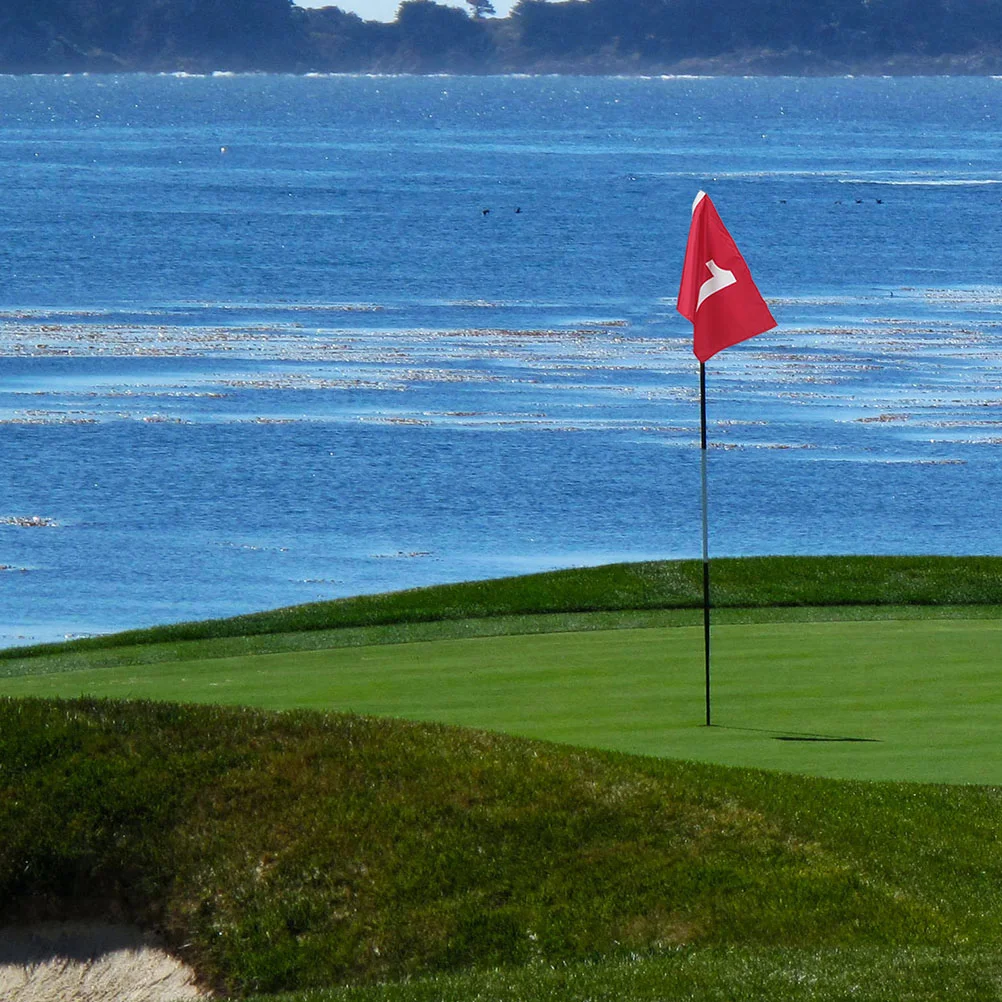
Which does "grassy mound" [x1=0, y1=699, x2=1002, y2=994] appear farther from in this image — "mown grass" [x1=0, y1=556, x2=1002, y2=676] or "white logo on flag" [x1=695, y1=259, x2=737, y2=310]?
"mown grass" [x1=0, y1=556, x2=1002, y2=676]

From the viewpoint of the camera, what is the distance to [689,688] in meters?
10.9

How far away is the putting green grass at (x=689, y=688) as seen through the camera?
377 inches

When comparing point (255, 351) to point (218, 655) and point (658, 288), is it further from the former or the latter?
point (218, 655)

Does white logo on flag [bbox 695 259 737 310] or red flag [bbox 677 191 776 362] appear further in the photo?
white logo on flag [bbox 695 259 737 310]

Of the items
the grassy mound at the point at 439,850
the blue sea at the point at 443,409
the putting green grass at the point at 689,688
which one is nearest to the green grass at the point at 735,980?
the grassy mound at the point at 439,850

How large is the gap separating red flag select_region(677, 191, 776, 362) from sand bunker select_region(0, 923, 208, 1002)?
4604mm

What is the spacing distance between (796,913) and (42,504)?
22.3 m

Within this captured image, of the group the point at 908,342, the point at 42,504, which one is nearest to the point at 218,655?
the point at 42,504

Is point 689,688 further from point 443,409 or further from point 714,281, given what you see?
point 443,409

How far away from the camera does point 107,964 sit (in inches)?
307

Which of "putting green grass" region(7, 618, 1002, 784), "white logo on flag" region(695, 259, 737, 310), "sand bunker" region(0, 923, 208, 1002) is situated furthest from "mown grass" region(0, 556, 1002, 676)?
"sand bunker" region(0, 923, 208, 1002)

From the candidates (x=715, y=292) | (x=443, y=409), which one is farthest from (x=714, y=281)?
(x=443, y=409)

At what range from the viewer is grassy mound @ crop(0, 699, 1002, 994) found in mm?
7629

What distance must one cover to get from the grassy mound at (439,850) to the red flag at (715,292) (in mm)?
2829
